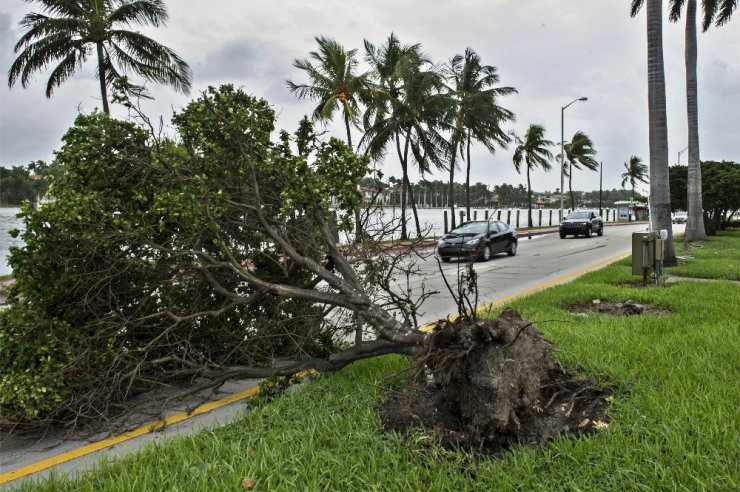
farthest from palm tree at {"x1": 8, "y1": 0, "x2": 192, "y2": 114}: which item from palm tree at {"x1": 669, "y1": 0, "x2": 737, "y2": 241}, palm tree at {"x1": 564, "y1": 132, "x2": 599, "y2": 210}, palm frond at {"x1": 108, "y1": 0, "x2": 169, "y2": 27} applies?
palm tree at {"x1": 564, "y1": 132, "x2": 599, "y2": 210}

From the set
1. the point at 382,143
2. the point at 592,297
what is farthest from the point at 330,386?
the point at 382,143

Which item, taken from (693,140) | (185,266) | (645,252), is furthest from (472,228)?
(185,266)

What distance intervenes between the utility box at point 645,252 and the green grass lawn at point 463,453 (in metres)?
4.50

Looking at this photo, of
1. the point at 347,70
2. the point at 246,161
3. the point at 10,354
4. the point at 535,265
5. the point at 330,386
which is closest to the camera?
the point at 10,354

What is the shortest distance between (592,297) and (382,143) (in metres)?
20.4

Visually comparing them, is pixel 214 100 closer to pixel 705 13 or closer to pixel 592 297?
pixel 592 297

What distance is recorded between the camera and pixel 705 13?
2184cm

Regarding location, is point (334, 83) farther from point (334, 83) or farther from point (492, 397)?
point (492, 397)

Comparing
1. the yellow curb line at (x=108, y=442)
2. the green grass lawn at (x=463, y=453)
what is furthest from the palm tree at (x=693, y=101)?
the yellow curb line at (x=108, y=442)

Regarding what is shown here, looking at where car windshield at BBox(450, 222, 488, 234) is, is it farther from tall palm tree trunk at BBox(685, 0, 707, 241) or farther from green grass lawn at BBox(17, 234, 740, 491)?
green grass lawn at BBox(17, 234, 740, 491)

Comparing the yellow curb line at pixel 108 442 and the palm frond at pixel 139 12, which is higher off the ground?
the palm frond at pixel 139 12

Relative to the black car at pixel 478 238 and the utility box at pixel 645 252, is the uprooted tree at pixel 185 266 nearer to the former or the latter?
the utility box at pixel 645 252

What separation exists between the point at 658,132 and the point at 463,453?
11.7 metres

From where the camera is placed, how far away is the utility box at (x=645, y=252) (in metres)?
8.95
